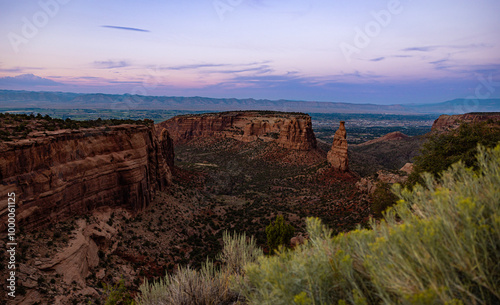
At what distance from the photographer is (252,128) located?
8238 cm

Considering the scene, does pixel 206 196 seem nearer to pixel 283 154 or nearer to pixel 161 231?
pixel 161 231

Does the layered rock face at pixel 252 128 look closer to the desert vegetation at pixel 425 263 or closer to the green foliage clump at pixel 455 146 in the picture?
the green foliage clump at pixel 455 146

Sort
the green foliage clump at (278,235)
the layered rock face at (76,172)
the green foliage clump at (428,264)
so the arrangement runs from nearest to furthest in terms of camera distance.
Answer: the green foliage clump at (428,264) → the layered rock face at (76,172) → the green foliage clump at (278,235)

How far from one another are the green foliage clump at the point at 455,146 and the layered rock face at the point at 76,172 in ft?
72.3

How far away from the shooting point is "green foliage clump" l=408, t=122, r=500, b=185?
612 inches

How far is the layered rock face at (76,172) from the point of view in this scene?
46.1ft

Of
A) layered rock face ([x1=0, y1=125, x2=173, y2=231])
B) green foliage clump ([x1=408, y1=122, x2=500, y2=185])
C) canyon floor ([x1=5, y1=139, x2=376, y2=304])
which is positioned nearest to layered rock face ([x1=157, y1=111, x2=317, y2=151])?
canyon floor ([x1=5, y1=139, x2=376, y2=304])

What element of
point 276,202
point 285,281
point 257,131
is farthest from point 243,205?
point 257,131

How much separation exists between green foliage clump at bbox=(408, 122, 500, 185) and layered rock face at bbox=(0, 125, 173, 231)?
867 inches

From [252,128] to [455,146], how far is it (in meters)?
66.9

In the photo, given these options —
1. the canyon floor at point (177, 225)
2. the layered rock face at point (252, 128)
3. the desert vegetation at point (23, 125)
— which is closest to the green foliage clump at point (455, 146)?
the canyon floor at point (177, 225)

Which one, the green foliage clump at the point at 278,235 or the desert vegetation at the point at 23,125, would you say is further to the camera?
the green foliage clump at the point at 278,235

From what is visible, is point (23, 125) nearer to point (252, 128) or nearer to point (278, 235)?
point (278, 235)

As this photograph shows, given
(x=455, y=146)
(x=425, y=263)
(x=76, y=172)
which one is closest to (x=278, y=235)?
(x=455, y=146)
